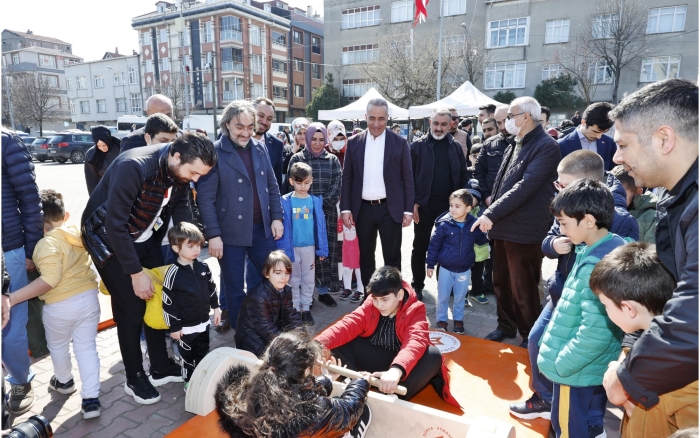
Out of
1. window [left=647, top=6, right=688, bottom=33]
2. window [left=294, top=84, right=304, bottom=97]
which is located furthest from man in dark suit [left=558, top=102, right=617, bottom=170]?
window [left=294, top=84, right=304, bottom=97]

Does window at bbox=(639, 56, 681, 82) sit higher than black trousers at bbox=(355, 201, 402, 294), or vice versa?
window at bbox=(639, 56, 681, 82)

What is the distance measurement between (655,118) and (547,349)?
1373 millimetres

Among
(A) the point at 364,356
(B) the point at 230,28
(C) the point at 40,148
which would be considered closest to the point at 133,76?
(B) the point at 230,28

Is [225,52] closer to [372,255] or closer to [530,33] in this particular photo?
[530,33]

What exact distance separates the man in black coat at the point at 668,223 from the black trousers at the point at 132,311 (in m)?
2.83

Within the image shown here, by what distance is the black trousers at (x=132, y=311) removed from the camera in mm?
2865

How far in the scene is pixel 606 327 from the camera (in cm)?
211

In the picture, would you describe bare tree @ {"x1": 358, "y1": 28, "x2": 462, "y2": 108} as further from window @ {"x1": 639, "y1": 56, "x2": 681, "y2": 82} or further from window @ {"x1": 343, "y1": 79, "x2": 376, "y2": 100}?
window @ {"x1": 639, "y1": 56, "x2": 681, "y2": 82}

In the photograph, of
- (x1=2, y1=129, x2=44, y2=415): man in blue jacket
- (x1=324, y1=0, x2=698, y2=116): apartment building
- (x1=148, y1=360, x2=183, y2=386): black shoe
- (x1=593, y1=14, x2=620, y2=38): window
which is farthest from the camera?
(x1=324, y1=0, x2=698, y2=116): apartment building

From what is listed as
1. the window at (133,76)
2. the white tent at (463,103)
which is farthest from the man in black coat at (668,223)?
the window at (133,76)

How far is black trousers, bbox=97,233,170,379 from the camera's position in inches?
113

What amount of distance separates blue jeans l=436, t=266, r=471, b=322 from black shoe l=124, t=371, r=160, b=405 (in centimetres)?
262

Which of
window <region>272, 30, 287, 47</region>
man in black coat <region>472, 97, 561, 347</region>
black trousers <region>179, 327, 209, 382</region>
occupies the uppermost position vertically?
window <region>272, 30, 287, 47</region>

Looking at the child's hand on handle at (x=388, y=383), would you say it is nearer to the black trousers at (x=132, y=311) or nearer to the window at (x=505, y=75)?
the black trousers at (x=132, y=311)
